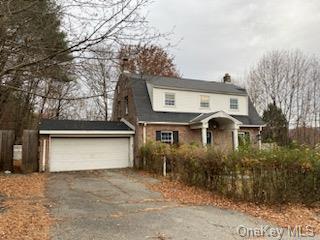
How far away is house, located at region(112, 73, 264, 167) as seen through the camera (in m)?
20.0

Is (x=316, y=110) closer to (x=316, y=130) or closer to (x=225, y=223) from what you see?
(x=316, y=130)

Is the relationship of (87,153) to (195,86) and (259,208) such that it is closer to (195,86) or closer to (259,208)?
(195,86)

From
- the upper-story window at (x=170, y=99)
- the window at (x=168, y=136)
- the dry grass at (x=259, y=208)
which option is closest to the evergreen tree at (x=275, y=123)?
the upper-story window at (x=170, y=99)

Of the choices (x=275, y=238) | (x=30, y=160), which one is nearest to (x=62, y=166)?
(x=30, y=160)

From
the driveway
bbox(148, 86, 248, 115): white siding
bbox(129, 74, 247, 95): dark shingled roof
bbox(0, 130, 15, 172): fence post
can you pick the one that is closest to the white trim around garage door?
bbox(0, 130, 15, 172): fence post

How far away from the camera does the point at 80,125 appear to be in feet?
63.5

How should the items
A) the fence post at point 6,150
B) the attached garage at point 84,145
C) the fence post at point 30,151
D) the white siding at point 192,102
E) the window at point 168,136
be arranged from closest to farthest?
the fence post at point 30,151 → the fence post at point 6,150 → the attached garage at point 84,145 → the window at point 168,136 → the white siding at point 192,102

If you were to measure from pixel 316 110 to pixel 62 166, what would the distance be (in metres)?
25.1

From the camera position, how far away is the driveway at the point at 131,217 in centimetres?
632

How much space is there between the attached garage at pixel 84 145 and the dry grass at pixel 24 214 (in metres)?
5.76

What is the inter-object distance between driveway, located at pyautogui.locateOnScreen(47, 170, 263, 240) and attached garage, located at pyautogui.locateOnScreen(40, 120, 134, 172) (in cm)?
597

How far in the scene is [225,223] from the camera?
24.3 feet

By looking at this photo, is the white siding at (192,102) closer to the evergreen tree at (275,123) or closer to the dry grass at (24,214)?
the evergreen tree at (275,123)

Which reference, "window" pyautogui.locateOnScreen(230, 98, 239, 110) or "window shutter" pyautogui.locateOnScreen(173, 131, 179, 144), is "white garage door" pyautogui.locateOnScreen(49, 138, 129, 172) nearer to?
"window shutter" pyautogui.locateOnScreen(173, 131, 179, 144)
